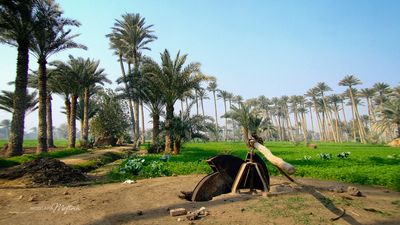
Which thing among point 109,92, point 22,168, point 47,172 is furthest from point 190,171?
point 109,92

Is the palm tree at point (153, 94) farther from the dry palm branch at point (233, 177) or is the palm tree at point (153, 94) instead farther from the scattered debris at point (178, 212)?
the scattered debris at point (178, 212)

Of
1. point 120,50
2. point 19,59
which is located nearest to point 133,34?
point 120,50

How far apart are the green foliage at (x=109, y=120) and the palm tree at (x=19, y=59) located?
2029cm

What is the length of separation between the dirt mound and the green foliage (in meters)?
29.0

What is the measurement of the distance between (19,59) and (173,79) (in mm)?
10962

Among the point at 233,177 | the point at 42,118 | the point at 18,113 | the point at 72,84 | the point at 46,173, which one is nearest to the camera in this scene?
the point at 233,177

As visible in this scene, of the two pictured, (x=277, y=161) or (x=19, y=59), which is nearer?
(x=277, y=161)

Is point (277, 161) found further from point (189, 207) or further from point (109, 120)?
point (109, 120)

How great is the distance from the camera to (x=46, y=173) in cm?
1203

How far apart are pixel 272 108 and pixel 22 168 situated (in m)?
111

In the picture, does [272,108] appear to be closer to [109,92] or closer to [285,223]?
[109,92]

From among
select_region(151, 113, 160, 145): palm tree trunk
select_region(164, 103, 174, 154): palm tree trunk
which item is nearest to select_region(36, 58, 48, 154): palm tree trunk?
select_region(151, 113, 160, 145): palm tree trunk

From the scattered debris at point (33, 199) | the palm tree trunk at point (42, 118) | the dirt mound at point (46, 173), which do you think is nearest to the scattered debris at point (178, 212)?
the scattered debris at point (33, 199)

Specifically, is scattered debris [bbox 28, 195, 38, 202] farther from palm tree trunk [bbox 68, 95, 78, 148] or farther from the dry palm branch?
palm tree trunk [bbox 68, 95, 78, 148]
